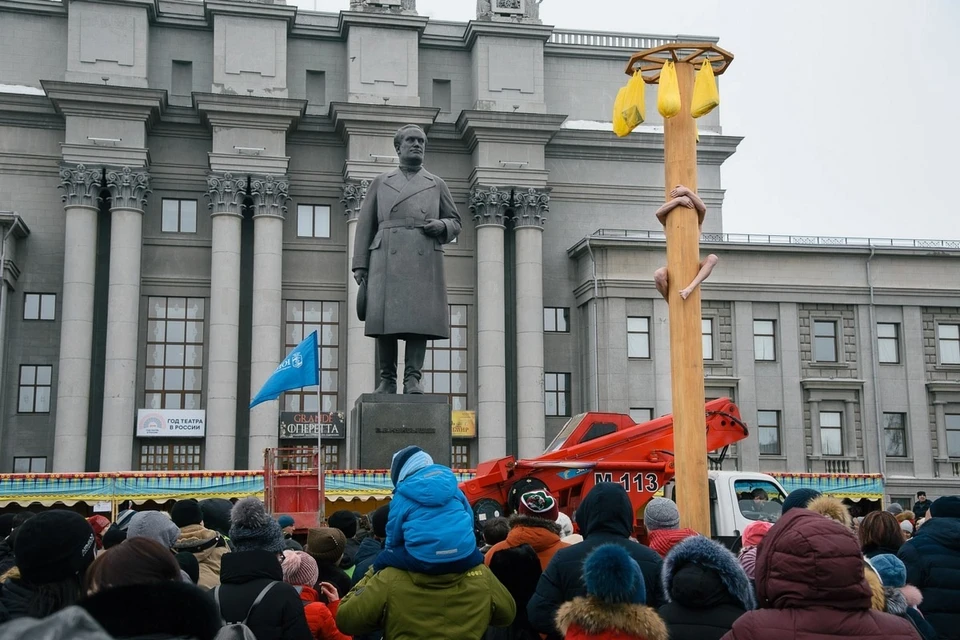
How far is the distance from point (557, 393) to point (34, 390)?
922 inches

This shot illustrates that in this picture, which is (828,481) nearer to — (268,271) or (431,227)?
(431,227)

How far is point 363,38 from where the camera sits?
5194 cm

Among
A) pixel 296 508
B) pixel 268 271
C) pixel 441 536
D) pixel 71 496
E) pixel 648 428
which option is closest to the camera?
pixel 441 536

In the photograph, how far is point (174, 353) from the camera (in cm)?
4909

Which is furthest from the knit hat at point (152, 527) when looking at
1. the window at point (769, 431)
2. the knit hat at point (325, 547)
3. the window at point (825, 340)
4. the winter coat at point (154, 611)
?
the window at point (825, 340)

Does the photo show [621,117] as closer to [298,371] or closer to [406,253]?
[406,253]

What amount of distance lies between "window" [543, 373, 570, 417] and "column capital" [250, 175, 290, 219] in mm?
14676

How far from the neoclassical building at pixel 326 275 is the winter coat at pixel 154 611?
45.0 meters

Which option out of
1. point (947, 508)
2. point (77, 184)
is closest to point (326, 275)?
point (77, 184)

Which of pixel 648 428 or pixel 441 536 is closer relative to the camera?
pixel 441 536

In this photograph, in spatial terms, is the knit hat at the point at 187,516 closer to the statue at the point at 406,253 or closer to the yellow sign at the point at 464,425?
the statue at the point at 406,253

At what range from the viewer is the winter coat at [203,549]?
773 centimetres

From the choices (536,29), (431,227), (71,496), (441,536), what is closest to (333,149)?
(536,29)

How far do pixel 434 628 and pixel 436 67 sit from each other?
50706 millimetres
